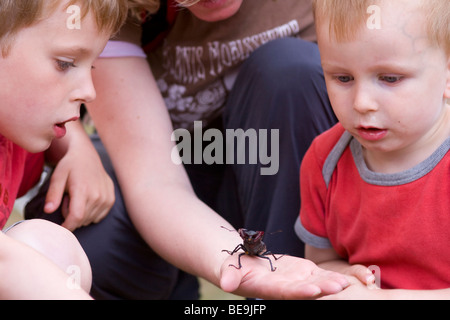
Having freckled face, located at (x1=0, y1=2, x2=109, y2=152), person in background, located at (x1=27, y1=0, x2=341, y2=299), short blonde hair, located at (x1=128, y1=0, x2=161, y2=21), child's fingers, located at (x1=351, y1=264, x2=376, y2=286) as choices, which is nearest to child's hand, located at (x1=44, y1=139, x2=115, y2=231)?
person in background, located at (x1=27, y1=0, x2=341, y2=299)

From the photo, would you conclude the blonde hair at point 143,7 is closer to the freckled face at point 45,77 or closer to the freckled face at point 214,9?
the freckled face at point 214,9

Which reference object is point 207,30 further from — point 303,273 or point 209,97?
point 303,273

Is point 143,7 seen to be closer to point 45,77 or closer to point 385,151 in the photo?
point 45,77

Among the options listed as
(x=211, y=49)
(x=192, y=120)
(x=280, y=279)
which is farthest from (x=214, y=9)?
(x=280, y=279)

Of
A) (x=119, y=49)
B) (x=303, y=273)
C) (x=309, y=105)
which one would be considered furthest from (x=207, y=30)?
(x=303, y=273)

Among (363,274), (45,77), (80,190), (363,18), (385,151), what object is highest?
(363,18)

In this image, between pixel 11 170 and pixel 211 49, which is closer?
pixel 11 170
